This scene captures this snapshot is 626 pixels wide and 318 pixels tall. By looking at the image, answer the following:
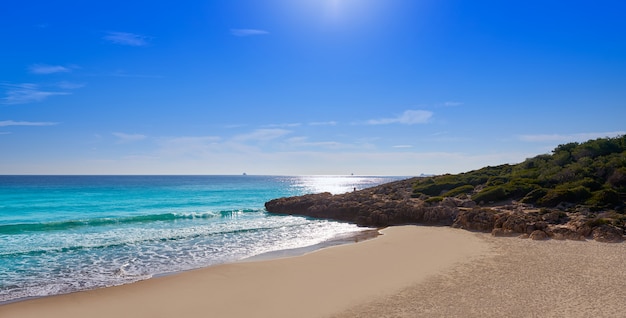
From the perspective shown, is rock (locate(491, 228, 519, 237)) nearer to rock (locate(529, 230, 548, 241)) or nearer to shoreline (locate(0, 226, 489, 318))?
rock (locate(529, 230, 548, 241))

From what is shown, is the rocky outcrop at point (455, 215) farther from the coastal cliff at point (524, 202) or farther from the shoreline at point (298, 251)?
the shoreline at point (298, 251)

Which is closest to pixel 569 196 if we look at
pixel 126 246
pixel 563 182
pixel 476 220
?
pixel 563 182

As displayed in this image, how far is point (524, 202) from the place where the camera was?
29.3 metres

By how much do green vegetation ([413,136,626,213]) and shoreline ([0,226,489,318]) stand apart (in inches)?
521

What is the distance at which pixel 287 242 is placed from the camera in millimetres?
24031

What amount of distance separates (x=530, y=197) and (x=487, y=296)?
21231 millimetres

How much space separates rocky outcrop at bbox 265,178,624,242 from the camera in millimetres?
20531

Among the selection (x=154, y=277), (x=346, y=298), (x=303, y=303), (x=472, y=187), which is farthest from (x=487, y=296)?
(x=472, y=187)

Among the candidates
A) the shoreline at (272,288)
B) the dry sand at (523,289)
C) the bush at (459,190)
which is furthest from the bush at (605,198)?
the shoreline at (272,288)

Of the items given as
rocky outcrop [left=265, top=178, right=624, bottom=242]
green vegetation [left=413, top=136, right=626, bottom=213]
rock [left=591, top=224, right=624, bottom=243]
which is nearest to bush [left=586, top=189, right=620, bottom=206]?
green vegetation [left=413, top=136, right=626, bottom=213]

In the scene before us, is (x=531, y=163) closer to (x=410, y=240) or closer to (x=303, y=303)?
(x=410, y=240)

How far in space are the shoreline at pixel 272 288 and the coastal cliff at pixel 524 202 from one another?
19.7ft

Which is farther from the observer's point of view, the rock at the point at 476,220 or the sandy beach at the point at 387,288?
the rock at the point at 476,220

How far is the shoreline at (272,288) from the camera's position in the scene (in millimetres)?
11289
